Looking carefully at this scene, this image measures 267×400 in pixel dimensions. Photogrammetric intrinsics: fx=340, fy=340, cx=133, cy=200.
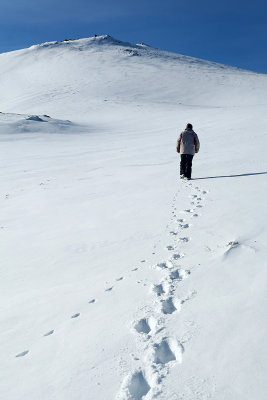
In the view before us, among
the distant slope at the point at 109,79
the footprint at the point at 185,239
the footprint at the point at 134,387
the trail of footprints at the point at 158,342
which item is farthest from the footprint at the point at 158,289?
the distant slope at the point at 109,79

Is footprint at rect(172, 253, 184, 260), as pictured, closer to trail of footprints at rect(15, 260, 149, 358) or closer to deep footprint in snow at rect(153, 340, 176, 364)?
trail of footprints at rect(15, 260, 149, 358)

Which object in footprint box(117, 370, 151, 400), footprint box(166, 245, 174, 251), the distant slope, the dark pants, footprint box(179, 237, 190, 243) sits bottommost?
footprint box(117, 370, 151, 400)

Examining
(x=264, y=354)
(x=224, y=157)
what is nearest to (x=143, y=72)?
(x=224, y=157)

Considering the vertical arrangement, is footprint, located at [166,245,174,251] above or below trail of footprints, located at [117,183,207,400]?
above

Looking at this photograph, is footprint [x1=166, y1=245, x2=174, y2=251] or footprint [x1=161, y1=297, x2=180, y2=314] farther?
footprint [x1=166, y1=245, x2=174, y2=251]

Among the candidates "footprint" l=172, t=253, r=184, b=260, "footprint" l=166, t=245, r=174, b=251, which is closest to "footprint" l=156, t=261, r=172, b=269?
"footprint" l=172, t=253, r=184, b=260

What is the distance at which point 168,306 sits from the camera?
3709mm

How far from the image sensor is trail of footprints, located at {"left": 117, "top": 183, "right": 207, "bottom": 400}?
269cm

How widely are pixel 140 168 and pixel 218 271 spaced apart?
29.8 ft

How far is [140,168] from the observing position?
1309cm

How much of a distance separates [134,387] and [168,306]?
112 cm

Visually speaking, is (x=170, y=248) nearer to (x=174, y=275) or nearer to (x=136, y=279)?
(x=174, y=275)

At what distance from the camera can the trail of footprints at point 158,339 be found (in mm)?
2693

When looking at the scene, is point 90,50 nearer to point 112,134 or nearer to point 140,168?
point 112,134
